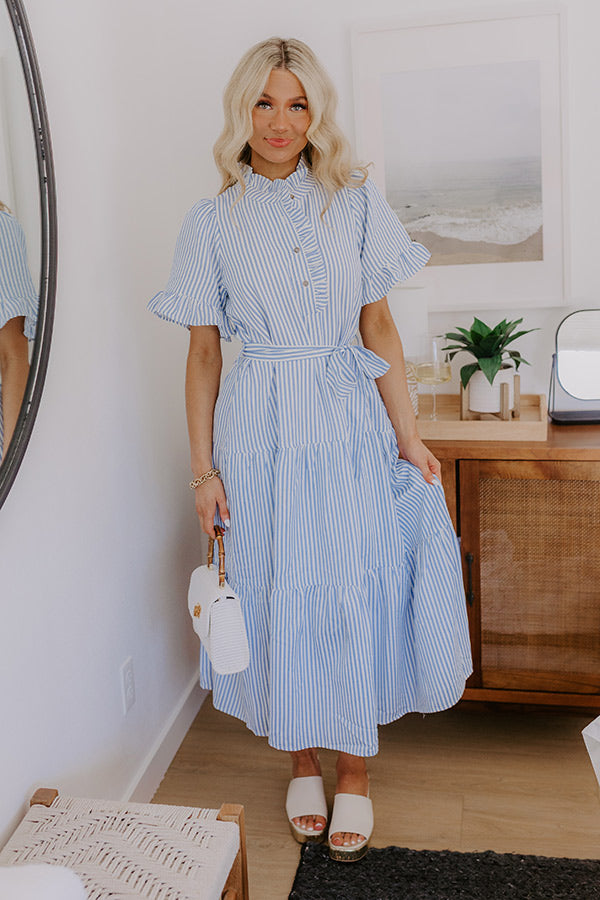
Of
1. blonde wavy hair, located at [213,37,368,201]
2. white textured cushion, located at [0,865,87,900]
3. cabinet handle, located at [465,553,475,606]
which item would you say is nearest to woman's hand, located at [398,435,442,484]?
cabinet handle, located at [465,553,475,606]

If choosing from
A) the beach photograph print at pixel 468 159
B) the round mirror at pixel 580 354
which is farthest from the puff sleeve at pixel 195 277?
the round mirror at pixel 580 354

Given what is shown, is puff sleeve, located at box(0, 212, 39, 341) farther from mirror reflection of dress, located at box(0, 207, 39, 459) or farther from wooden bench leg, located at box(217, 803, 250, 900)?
wooden bench leg, located at box(217, 803, 250, 900)

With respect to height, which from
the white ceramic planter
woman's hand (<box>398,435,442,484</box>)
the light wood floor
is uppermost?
the white ceramic planter

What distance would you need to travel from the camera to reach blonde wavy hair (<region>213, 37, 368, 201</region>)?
63.8 inches

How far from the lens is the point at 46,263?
1488mm

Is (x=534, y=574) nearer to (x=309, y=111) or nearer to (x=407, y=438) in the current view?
(x=407, y=438)

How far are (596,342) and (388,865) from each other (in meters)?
1.35

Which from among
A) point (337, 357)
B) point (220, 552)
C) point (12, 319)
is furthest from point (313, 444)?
point (12, 319)

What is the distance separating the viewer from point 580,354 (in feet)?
7.30

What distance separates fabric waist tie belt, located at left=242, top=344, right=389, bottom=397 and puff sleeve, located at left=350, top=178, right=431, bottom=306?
123mm

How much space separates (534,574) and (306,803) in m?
0.74

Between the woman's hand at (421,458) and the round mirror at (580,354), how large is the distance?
0.59m

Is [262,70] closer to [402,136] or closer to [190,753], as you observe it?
[402,136]

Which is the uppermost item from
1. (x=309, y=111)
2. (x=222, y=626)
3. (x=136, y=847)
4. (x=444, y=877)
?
(x=309, y=111)
